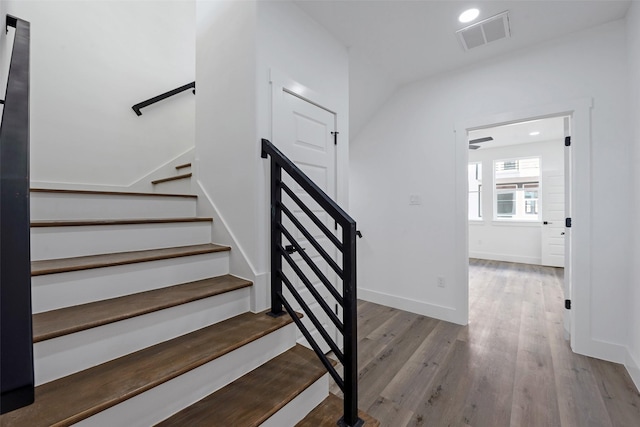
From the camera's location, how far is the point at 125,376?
3.28ft

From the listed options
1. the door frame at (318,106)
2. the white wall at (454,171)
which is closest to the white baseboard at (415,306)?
the white wall at (454,171)

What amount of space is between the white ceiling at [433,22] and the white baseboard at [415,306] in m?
→ 2.67

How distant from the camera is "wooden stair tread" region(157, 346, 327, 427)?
40.2 inches

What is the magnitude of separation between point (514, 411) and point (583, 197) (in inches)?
72.2

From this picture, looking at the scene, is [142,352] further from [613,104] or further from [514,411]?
[613,104]

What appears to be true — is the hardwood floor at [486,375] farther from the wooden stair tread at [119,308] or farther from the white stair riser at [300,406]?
the wooden stair tread at [119,308]

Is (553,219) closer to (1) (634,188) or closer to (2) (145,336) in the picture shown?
(1) (634,188)

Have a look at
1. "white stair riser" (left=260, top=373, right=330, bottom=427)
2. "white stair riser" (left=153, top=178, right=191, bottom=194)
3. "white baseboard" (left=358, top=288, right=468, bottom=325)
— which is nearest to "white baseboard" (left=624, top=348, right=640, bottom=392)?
"white baseboard" (left=358, top=288, right=468, bottom=325)

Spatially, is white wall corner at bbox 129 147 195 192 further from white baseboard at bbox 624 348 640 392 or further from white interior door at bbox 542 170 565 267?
white interior door at bbox 542 170 565 267

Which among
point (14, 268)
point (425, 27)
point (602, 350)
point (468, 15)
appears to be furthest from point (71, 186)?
point (602, 350)

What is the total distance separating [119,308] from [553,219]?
7222 mm

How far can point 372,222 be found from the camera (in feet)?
11.9

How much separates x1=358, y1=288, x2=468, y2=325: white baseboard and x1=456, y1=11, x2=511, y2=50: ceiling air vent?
2668 mm

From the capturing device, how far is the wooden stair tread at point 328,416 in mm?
1159
